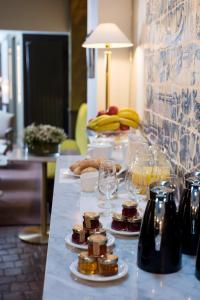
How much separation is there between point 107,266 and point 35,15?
243 inches

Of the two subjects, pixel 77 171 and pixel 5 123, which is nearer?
pixel 77 171

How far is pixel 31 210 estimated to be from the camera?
4.57 m

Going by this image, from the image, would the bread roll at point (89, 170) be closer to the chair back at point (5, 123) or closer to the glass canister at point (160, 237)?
the glass canister at point (160, 237)

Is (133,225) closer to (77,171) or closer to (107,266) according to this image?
(107,266)

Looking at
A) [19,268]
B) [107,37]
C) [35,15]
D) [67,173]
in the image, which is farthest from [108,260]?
[35,15]

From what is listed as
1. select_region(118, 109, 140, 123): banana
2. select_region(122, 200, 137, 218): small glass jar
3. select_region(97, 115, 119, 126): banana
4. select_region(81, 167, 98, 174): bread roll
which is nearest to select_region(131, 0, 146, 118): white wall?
select_region(118, 109, 140, 123): banana

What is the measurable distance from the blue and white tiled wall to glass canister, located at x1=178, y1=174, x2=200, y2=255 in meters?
0.39

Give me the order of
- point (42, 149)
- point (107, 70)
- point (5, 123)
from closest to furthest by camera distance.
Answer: point (107, 70) < point (42, 149) < point (5, 123)

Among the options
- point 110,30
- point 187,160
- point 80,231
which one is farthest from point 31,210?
point 80,231

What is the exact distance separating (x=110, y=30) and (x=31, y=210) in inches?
86.2

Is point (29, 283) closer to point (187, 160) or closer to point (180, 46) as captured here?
point (187, 160)

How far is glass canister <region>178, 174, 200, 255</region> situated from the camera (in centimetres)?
138

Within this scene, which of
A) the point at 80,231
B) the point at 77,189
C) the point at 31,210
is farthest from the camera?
the point at 31,210

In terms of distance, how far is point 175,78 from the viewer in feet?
7.03
